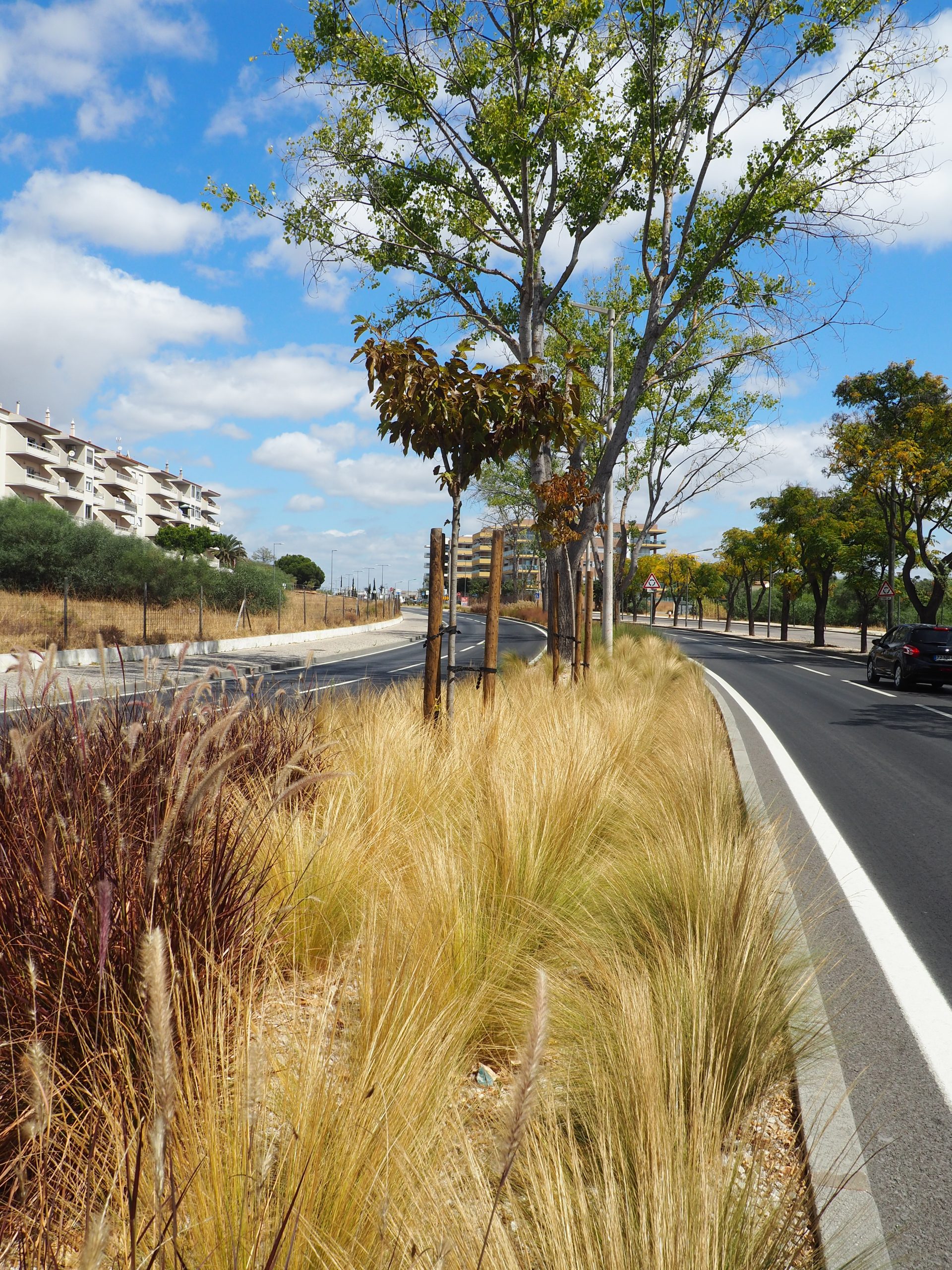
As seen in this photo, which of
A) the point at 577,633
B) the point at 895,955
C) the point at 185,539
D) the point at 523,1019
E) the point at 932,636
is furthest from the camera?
the point at 185,539

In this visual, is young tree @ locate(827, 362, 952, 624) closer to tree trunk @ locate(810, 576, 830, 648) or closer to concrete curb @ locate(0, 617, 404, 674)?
tree trunk @ locate(810, 576, 830, 648)

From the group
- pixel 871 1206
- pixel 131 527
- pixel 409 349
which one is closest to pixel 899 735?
pixel 409 349

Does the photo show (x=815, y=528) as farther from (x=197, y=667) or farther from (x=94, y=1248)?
(x=94, y=1248)

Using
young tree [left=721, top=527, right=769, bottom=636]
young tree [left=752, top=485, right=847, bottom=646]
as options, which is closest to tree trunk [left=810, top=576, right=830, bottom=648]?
young tree [left=752, top=485, right=847, bottom=646]

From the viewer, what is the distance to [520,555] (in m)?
84.1

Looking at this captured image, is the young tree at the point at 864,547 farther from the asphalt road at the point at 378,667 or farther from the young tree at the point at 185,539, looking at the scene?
the young tree at the point at 185,539

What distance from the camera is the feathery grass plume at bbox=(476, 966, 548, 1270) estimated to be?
988 mm

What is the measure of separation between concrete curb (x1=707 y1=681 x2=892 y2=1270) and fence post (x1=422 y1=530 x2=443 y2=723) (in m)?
4.34

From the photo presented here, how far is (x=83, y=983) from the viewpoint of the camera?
2.29 meters

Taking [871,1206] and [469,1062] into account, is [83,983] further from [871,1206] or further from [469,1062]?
[871,1206]

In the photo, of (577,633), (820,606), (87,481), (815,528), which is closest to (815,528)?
(815,528)

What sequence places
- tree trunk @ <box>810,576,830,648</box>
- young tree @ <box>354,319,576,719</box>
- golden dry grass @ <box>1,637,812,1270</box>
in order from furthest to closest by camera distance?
tree trunk @ <box>810,576,830,648</box> → young tree @ <box>354,319,576,719</box> → golden dry grass @ <box>1,637,812,1270</box>

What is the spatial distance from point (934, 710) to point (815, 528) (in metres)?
27.8

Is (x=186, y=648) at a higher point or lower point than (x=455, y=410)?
lower
